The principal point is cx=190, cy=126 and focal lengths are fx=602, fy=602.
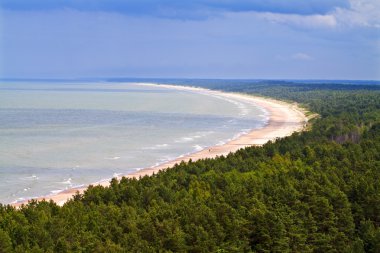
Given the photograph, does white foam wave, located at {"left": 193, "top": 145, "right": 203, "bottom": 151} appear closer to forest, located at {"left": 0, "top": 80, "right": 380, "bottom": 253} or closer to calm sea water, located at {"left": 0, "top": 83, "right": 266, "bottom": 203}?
calm sea water, located at {"left": 0, "top": 83, "right": 266, "bottom": 203}

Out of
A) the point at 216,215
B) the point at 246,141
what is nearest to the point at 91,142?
the point at 246,141

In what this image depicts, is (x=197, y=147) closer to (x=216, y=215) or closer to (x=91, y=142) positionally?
(x=91, y=142)

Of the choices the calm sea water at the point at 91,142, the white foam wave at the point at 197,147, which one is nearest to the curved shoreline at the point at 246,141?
the white foam wave at the point at 197,147

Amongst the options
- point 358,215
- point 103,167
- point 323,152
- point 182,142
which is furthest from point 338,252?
point 182,142

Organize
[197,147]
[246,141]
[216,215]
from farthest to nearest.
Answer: [246,141]
[197,147]
[216,215]

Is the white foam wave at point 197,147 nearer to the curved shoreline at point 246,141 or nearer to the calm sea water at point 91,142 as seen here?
the calm sea water at point 91,142

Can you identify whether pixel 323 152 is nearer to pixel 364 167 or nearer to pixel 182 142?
pixel 364 167

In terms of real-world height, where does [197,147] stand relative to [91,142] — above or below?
below

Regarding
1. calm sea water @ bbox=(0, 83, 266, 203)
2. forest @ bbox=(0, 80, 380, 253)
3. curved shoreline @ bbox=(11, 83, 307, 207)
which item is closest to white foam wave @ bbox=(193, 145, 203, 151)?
calm sea water @ bbox=(0, 83, 266, 203)
